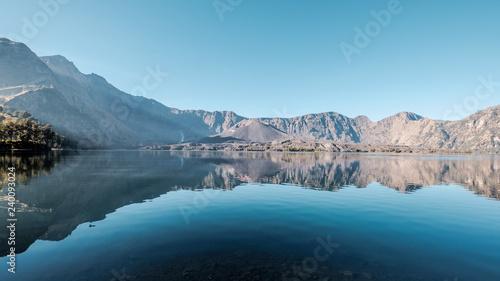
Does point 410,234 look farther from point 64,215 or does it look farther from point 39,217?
point 39,217

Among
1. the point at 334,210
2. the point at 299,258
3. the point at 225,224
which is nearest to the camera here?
the point at 299,258

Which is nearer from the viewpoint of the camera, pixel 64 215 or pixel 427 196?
pixel 64 215

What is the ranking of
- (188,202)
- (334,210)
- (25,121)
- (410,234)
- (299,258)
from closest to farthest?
(299,258), (410,234), (334,210), (188,202), (25,121)

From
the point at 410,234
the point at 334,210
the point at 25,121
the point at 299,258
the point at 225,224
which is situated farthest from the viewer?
the point at 25,121

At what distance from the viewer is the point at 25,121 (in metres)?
168

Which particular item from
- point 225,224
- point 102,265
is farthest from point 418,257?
point 102,265

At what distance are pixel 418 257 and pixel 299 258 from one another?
10.0 metres

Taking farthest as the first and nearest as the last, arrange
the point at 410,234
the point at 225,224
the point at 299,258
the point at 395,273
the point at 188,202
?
the point at 188,202 → the point at 225,224 → the point at 410,234 → the point at 299,258 → the point at 395,273

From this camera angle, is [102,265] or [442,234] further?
[442,234]

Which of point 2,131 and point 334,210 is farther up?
point 2,131

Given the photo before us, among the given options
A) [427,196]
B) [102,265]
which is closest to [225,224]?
[102,265]

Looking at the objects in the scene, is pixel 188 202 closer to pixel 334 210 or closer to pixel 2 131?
pixel 334 210

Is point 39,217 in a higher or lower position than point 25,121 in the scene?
lower

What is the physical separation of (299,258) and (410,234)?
14.8m
